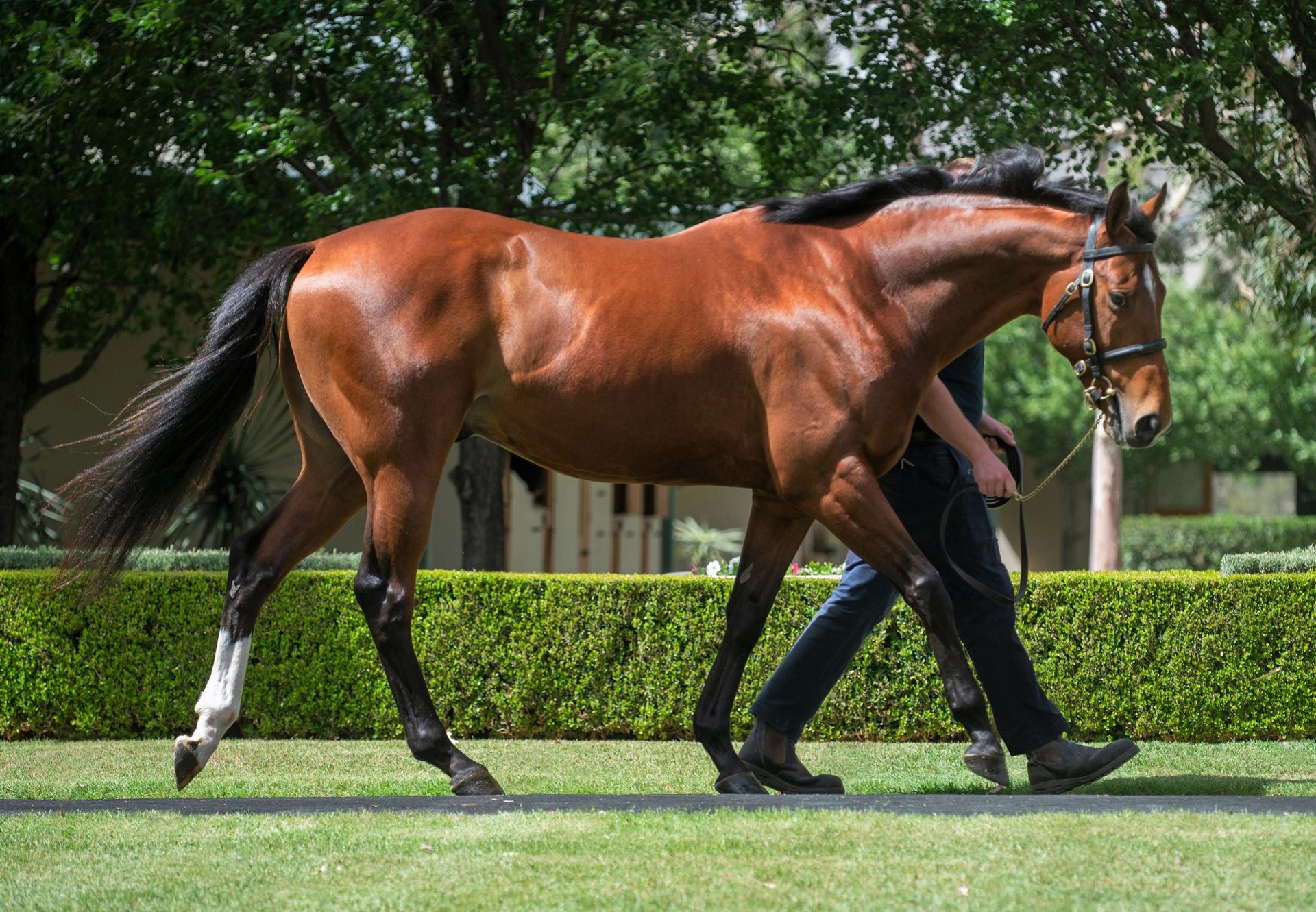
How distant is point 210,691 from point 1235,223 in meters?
7.82

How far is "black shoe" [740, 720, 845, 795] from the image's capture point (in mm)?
4957

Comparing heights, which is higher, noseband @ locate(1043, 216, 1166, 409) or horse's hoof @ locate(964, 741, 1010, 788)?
noseband @ locate(1043, 216, 1166, 409)

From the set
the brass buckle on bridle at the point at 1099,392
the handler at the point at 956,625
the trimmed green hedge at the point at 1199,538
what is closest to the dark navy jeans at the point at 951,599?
the handler at the point at 956,625

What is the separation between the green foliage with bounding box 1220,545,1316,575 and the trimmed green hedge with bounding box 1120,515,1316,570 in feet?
64.3

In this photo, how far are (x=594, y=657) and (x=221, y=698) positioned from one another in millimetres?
3246

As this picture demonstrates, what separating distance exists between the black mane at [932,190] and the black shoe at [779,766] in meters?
1.83

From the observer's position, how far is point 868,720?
24.7 feet

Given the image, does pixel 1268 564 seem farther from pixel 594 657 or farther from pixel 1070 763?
pixel 594 657

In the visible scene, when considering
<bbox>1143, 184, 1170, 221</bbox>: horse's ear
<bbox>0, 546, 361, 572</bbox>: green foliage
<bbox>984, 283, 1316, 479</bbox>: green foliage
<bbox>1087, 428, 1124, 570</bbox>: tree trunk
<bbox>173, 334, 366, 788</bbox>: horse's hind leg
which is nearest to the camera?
<bbox>1143, 184, 1170, 221</bbox>: horse's ear

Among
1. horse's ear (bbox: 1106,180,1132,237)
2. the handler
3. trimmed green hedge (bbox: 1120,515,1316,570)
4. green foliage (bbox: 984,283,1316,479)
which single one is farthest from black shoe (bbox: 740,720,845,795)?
trimmed green hedge (bbox: 1120,515,1316,570)

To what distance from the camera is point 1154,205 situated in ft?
14.4

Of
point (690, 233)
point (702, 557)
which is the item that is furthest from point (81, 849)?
point (702, 557)

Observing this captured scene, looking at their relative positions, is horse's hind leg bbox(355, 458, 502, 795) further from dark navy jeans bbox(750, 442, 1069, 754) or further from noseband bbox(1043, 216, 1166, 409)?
noseband bbox(1043, 216, 1166, 409)

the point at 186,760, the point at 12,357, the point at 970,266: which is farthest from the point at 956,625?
the point at 12,357
